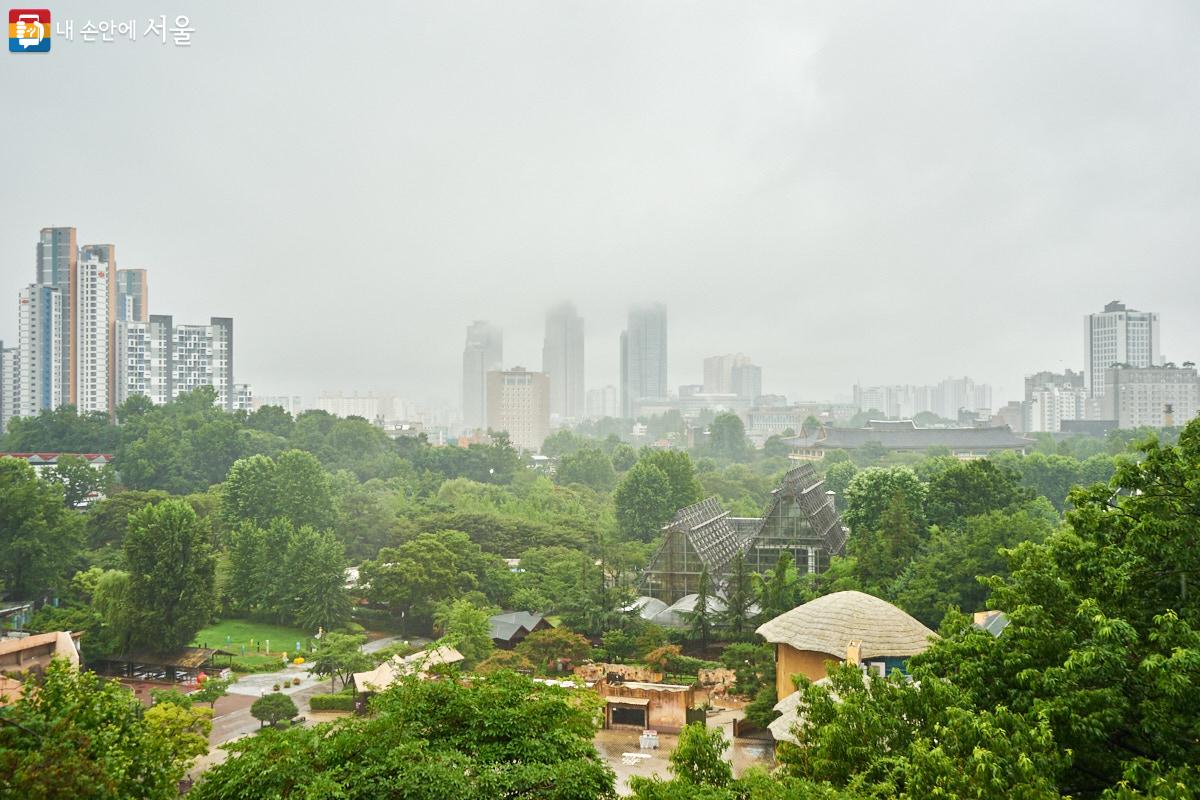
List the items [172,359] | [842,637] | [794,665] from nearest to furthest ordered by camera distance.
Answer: [842,637]
[794,665]
[172,359]

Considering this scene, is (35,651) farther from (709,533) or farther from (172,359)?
(172,359)

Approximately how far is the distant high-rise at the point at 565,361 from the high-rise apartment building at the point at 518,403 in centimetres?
3813

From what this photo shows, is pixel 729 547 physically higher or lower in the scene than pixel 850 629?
lower

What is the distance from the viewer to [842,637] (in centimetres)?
1619

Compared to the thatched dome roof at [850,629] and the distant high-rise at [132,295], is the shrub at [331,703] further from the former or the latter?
the distant high-rise at [132,295]

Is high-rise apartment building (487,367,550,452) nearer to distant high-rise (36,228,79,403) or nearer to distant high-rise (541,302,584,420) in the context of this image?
distant high-rise (541,302,584,420)

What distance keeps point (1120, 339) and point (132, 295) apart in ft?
311

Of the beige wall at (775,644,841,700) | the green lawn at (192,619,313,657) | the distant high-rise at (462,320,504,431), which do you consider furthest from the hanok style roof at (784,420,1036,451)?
the distant high-rise at (462,320,504,431)

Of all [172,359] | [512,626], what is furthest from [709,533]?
[172,359]

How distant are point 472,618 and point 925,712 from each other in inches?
633

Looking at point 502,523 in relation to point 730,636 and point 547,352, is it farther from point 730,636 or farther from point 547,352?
point 547,352

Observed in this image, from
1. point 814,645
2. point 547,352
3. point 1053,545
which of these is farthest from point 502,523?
point 547,352

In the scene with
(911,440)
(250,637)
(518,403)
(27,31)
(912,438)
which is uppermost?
(27,31)

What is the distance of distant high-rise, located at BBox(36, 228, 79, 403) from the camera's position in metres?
63.5
